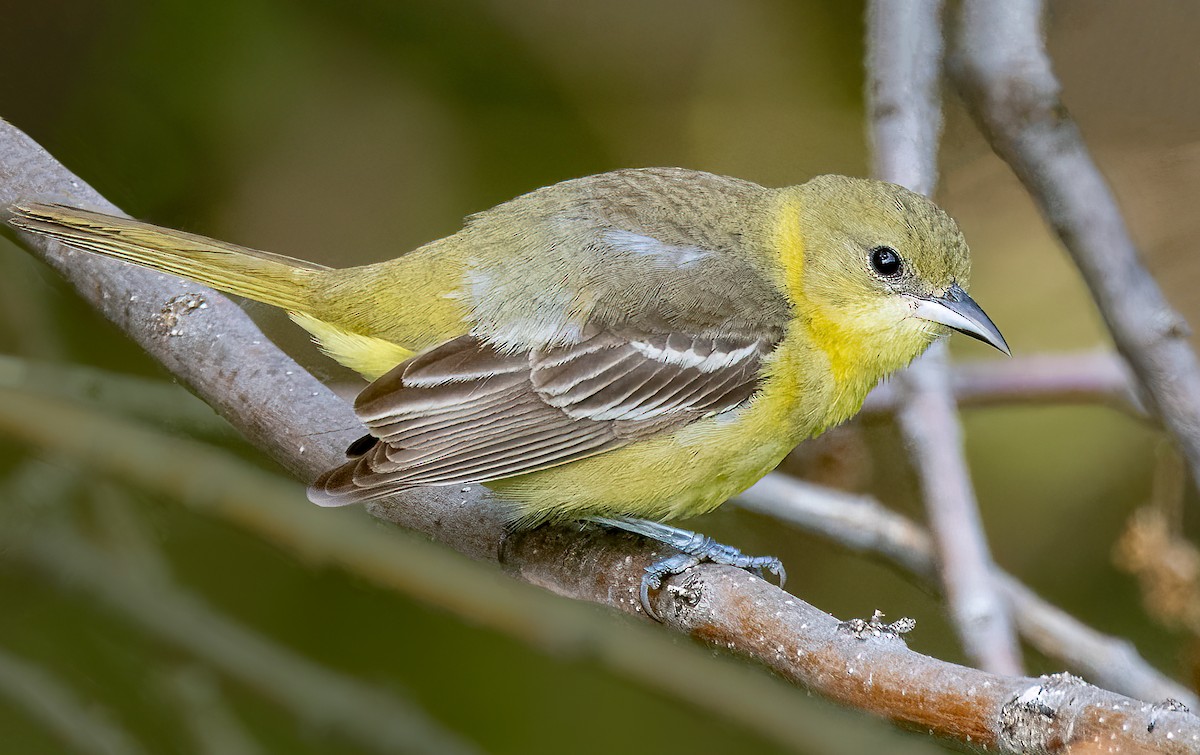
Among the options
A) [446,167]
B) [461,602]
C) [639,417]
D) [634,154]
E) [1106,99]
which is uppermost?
[1106,99]

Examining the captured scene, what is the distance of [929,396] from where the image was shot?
11.7ft

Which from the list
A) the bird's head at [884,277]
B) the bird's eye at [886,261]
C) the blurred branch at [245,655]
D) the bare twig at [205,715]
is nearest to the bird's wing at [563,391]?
the bird's head at [884,277]

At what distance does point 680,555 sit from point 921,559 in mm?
1264

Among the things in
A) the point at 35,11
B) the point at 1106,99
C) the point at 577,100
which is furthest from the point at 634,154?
the point at 35,11

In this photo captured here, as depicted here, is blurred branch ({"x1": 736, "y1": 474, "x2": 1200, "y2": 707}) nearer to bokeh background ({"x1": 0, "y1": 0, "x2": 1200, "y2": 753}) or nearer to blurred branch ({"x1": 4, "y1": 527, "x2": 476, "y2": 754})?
bokeh background ({"x1": 0, "y1": 0, "x2": 1200, "y2": 753})

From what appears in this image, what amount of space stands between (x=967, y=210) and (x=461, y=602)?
304 centimetres

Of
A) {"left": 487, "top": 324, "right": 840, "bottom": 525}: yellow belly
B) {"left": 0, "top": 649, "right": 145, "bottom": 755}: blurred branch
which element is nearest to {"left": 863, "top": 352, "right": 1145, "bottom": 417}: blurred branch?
{"left": 487, "top": 324, "right": 840, "bottom": 525}: yellow belly

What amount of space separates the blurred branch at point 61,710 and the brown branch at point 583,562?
0.63 m

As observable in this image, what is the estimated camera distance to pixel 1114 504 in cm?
519

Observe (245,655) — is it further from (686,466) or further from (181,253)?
(686,466)

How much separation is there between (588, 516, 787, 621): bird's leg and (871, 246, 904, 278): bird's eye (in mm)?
866

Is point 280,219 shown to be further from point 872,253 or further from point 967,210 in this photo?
point 967,210

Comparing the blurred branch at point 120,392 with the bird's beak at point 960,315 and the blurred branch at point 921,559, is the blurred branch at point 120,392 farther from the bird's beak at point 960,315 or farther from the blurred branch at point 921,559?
the bird's beak at point 960,315

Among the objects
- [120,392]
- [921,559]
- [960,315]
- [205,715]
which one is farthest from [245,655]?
[960,315]
